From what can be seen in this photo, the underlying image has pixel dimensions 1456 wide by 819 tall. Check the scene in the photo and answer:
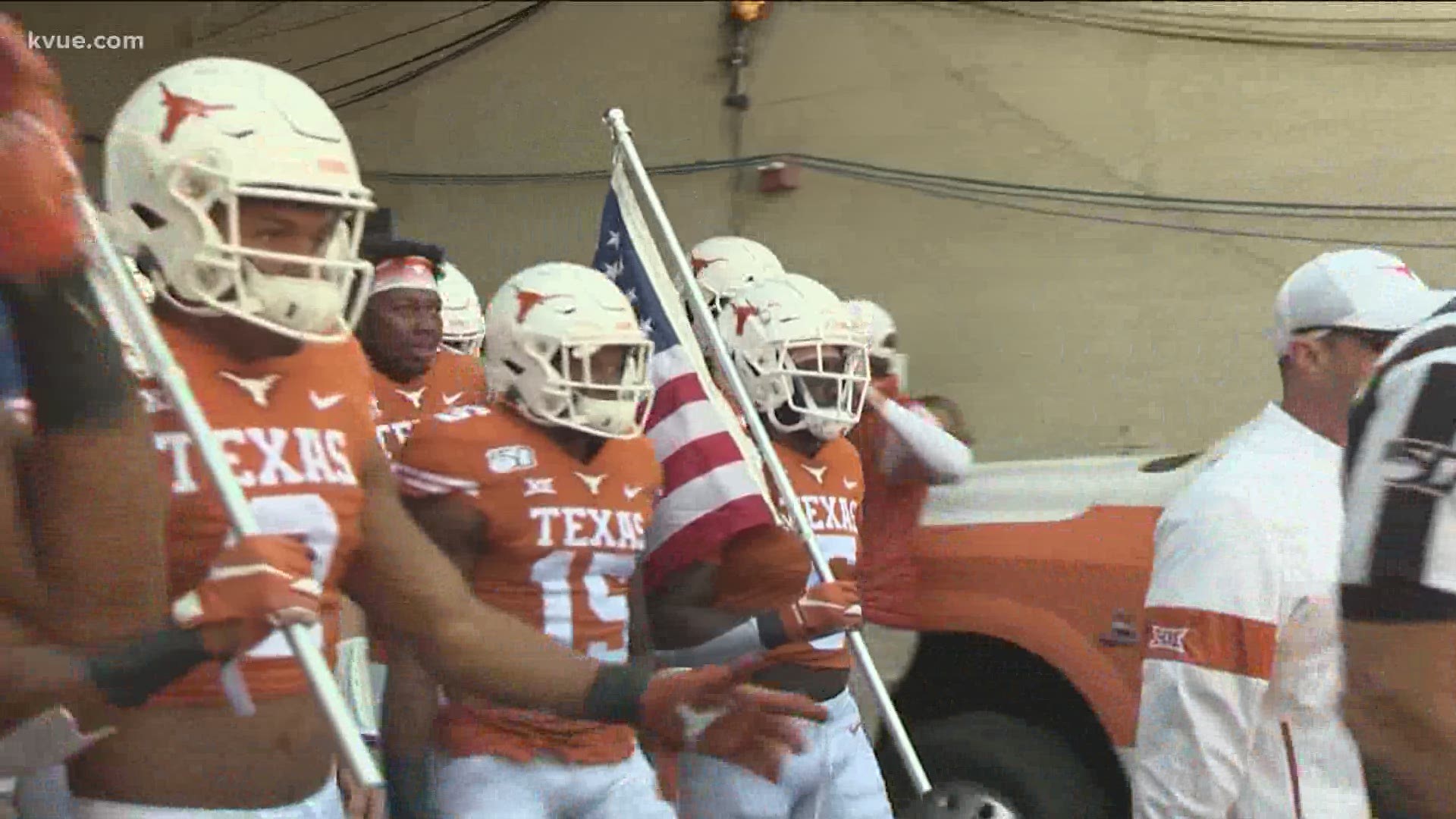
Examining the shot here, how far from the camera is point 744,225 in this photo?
12.5 m

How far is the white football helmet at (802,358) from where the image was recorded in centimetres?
521

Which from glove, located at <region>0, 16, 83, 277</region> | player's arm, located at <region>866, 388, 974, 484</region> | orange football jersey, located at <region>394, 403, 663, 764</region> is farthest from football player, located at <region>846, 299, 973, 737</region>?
glove, located at <region>0, 16, 83, 277</region>

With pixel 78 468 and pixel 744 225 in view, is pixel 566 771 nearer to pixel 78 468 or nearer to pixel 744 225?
pixel 78 468

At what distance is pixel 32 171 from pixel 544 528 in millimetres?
2139

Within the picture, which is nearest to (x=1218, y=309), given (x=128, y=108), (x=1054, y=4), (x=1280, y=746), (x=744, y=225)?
(x=1054, y=4)

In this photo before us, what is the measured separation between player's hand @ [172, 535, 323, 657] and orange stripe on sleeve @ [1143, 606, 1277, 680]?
219cm

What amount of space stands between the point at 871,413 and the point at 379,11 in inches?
205

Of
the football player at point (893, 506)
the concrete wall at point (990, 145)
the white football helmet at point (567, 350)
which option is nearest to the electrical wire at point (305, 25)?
the concrete wall at point (990, 145)

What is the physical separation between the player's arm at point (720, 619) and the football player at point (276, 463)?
885 mm

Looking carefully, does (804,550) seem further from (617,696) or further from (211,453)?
(211,453)

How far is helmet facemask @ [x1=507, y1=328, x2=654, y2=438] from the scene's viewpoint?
4254mm

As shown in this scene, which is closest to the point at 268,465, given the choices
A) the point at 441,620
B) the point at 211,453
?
the point at 211,453

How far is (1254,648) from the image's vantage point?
3.79 meters

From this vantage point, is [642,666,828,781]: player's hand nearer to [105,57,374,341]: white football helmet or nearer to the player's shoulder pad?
[105,57,374,341]: white football helmet
